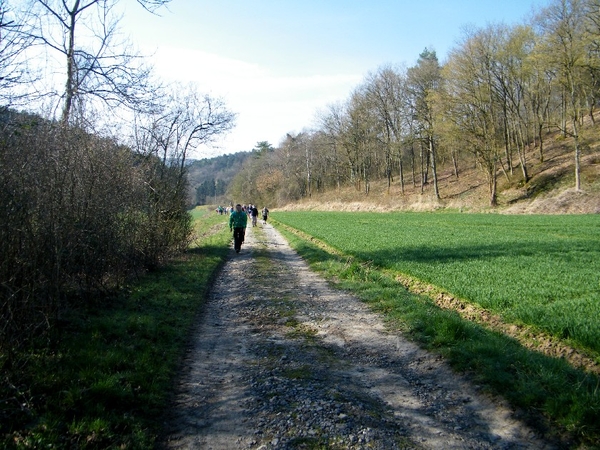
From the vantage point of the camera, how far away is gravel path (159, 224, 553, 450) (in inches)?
151

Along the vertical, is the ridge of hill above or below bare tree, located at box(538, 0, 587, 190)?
below

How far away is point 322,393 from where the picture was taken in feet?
15.5

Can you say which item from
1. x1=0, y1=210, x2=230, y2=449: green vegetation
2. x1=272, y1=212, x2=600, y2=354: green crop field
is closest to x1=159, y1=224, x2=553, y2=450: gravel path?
x1=0, y1=210, x2=230, y2=449: green vegetation

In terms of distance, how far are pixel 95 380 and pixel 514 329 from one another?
6.34 m

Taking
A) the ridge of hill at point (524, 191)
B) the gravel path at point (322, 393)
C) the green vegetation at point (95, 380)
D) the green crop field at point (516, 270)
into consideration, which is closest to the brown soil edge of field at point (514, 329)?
the green crop field at point (516, 270)

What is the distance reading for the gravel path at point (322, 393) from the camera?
12.6 ft

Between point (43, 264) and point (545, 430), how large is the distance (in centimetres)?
616

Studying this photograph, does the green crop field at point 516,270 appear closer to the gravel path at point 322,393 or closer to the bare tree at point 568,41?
the gravel path at point 322,393

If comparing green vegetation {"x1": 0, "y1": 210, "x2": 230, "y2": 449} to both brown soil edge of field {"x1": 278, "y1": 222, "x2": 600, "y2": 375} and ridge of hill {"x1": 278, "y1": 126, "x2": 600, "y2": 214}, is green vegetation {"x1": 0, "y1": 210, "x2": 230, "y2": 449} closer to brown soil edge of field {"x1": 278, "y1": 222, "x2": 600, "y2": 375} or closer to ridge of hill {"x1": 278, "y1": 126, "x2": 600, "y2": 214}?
brown soil edge of field {"x1": 278, "y1": 222, "x2": 600, "y2": 375}

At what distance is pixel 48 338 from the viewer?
17.2ft

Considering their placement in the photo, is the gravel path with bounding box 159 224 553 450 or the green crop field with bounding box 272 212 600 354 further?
the green crop field with bounding box 272 212 600 354

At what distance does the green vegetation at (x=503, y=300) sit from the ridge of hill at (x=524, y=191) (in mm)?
20227

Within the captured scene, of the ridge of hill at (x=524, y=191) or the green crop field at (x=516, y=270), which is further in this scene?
the ridge of hill at (x=524, y=191)

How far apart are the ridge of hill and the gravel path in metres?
34.2
